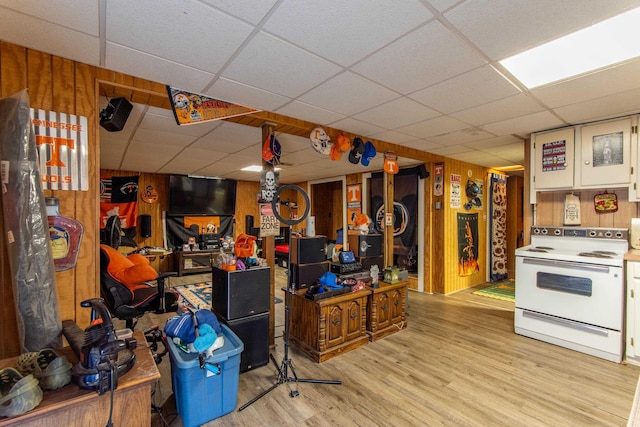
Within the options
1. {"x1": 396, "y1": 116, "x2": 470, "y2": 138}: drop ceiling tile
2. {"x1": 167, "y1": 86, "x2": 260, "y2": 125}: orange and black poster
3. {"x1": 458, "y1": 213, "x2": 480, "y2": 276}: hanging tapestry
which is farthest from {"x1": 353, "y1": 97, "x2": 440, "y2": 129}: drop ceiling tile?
{"x1": 458, "y1": 213, "x2": 480, "y2": 276}: hanging tapestry

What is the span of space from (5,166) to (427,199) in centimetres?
524

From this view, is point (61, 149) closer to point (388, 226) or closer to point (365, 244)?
point (365, 244)

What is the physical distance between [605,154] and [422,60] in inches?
109

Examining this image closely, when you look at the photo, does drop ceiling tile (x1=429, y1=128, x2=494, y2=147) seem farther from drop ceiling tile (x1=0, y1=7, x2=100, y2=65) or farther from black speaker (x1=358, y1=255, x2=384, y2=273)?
drop ceiling tile (x1=0, y1=7, x2=100, y2=65)

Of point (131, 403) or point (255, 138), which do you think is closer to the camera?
Answer: point (131, 403)

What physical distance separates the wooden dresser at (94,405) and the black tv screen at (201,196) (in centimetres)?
584

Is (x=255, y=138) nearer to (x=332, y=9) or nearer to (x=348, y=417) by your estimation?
(x=332, y=9)

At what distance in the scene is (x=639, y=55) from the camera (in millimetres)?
1855

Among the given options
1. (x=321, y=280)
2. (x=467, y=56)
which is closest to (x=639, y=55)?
(x=467, y=56)

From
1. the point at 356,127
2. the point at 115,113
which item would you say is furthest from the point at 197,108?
the point at 356,127

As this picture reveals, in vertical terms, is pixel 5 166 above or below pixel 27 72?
below

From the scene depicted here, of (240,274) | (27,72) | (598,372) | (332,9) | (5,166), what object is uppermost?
(332,9)

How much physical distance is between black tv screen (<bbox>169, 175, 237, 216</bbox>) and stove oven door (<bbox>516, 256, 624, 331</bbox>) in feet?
21.0

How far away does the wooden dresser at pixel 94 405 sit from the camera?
3.59ft
